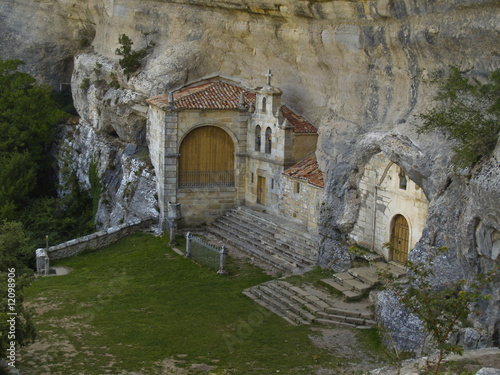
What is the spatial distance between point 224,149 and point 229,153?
0.29 meters

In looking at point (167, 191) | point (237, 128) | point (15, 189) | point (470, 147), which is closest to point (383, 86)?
point (470, 147)

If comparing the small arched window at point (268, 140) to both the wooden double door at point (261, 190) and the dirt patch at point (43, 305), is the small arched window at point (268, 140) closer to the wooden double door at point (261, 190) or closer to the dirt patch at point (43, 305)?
the wooden double door at point (261, 190)

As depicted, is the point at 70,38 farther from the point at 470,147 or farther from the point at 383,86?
the point at 470,147

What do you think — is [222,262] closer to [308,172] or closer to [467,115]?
[308,172]

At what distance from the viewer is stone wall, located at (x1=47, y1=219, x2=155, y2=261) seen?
29.1m

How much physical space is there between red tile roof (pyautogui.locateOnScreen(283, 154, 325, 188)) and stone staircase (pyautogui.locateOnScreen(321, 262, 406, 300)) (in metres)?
4.27

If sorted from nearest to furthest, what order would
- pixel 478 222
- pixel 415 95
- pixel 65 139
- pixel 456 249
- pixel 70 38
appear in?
pixel 478 222 < pixel 456 249 < pixel 415 95 < pixel 65 139 < pixel 70 38

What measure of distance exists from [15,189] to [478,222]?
29.1 meters

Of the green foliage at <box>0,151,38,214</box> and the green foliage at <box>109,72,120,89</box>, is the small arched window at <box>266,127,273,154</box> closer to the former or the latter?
the green foliage at <box>109,72,120,89</box>

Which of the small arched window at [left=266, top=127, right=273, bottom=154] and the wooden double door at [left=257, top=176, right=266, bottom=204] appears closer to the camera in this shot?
the small arched window at [left=266, top=127, right=273, bottom=154]

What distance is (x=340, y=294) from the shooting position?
22234mm

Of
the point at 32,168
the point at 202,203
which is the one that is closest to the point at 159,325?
the point at 202,203

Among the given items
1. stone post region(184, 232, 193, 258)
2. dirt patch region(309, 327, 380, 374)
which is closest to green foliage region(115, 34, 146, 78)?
stone post region(184, 232, 193, 258)

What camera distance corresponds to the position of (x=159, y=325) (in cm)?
2142
